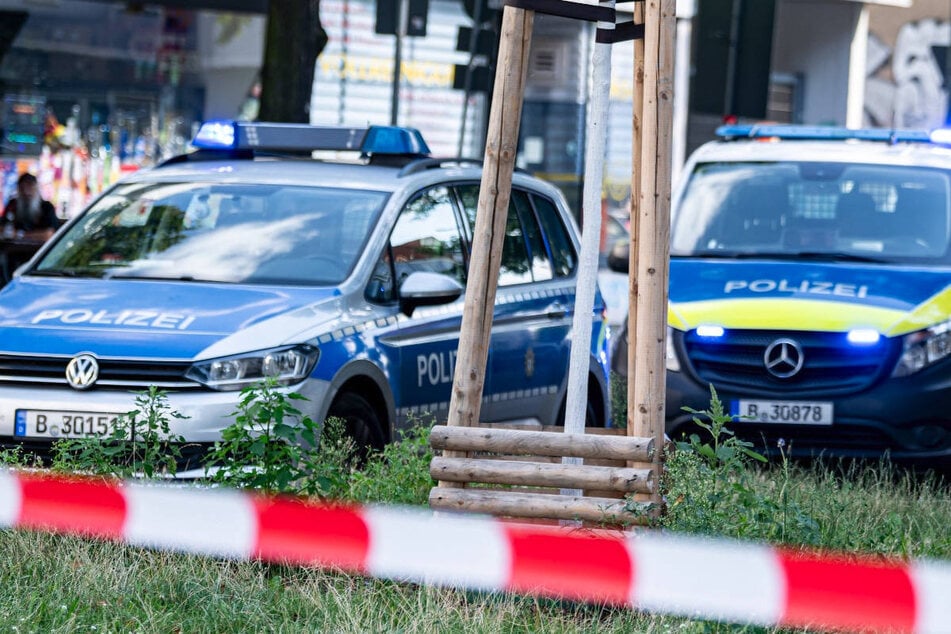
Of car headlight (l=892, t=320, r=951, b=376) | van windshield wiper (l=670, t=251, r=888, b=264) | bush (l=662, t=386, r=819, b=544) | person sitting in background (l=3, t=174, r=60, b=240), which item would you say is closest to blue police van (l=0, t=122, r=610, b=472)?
van windshield wiper (l=670, t=251, r=888, b=264)

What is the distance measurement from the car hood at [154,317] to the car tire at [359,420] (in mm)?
355

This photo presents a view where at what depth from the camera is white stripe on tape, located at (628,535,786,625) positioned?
12.9ft

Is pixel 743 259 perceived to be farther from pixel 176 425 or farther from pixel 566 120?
pixel 566 120

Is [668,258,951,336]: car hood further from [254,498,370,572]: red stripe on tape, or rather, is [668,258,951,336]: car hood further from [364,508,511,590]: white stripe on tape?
[364,508,511,590]: white stripe on tape

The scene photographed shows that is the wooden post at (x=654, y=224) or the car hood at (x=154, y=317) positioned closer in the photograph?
the wooden post at (x=654, y=224)

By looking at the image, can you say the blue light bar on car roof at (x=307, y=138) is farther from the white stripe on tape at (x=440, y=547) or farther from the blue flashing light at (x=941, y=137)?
the white stripe on tape at (x=440, y=547)

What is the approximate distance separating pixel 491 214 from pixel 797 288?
3.57m

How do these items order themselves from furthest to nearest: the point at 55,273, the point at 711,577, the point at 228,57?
Result: the point at 228,57
the point at 55,273
the point at 711,577

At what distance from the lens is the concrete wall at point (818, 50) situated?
28219mm

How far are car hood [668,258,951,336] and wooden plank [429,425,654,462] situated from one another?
3.45m

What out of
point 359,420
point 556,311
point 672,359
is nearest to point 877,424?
point 672,359

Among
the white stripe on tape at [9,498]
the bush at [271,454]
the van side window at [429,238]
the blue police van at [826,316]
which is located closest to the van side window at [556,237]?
the blue police van at [826,316]

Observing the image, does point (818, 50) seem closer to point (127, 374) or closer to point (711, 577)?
point (127, 374)

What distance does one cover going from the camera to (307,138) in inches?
336
